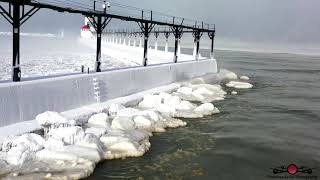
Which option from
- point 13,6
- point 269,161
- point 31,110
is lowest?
point 269,161

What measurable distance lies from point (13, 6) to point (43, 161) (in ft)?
24.1

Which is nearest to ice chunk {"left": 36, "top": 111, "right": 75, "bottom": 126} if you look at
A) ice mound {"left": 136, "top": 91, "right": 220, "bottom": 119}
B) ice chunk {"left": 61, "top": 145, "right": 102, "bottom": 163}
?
ice chunk {"left": 61, "top": 145, "right": 102, "bottom": 163}

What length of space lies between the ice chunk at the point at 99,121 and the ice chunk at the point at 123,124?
0.29 meters

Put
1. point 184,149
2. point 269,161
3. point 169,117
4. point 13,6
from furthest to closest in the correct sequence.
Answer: point 169,117 < point 13,6 < point 184,149 < point 269,161

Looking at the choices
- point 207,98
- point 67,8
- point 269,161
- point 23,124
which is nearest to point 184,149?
point 269,161

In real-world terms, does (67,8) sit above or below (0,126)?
above

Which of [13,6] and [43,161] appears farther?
[13,6]

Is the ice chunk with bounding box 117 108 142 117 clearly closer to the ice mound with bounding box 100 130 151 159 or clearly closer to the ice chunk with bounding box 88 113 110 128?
the ice chunk with bounding box 88 113 110 128

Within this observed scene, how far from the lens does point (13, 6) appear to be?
1584cm

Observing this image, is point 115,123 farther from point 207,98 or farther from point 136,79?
point 207,98

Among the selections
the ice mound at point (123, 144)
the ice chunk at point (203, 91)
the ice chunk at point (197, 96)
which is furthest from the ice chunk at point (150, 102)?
the ice chunk at point (203, 91)

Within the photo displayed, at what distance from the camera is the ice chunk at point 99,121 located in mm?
16136

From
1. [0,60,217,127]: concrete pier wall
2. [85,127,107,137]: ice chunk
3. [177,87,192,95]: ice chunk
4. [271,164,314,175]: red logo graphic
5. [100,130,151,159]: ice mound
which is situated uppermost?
[0,60,217,127]: concrete pier wall

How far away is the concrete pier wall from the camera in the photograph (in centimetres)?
1426
